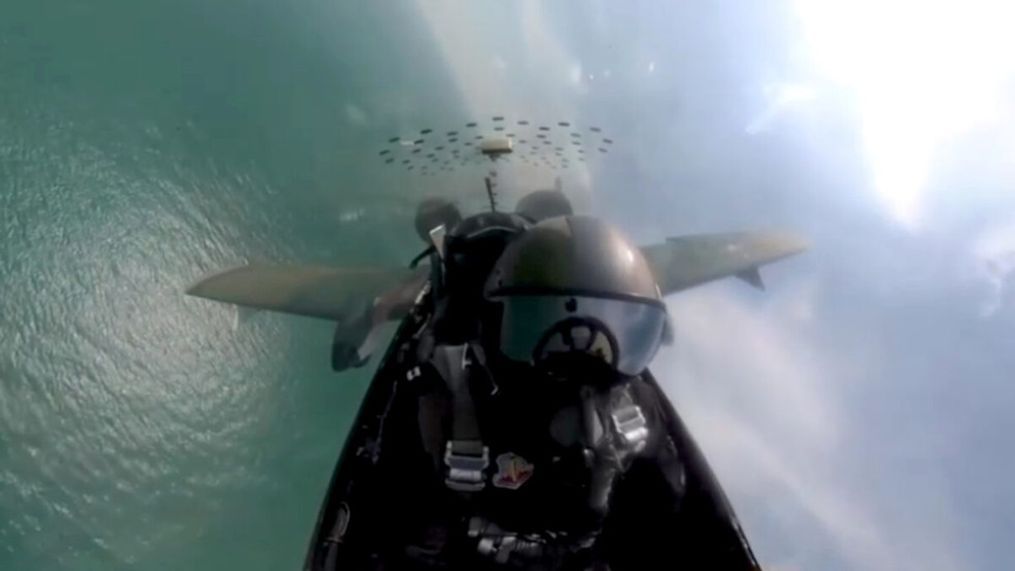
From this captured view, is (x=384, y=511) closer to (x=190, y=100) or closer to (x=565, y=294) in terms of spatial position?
(x=565, y=294)

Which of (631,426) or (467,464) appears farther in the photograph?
(631,426)

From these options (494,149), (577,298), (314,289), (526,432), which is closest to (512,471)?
(526,432)

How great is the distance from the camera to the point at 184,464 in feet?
22.5

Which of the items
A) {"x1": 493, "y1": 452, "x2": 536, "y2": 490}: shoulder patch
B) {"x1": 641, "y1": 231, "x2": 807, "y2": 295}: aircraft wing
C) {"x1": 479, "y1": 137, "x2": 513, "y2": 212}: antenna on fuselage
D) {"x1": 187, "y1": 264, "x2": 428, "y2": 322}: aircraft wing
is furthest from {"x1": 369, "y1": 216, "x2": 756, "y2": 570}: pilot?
{"x1": 479, "y1": 137, "x2": 513, "y2": 212}: antenna on fuselage

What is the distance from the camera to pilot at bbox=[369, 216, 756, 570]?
8.38 feet

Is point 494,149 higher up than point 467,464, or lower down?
lower down

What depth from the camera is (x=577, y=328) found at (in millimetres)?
Result: 2609

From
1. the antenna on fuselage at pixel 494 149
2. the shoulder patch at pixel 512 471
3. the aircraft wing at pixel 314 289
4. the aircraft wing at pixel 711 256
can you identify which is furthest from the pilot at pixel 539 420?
the antenna on fuselage at pixel 494 149

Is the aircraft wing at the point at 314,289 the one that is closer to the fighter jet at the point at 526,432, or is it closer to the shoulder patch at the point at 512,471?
the fighter jet at the point at 526,432

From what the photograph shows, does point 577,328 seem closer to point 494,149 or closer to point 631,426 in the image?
point 631,426

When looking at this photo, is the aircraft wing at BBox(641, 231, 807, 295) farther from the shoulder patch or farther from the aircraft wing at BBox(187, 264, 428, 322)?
the shoulder patch

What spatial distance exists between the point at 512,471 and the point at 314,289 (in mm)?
4867

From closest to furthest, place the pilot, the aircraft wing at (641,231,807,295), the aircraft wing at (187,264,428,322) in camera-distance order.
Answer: the pilot → the aircraft wing at (187,264,428,322) → the aircraft wing at (641,231,807,295)

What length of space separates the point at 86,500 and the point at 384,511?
4316mm
